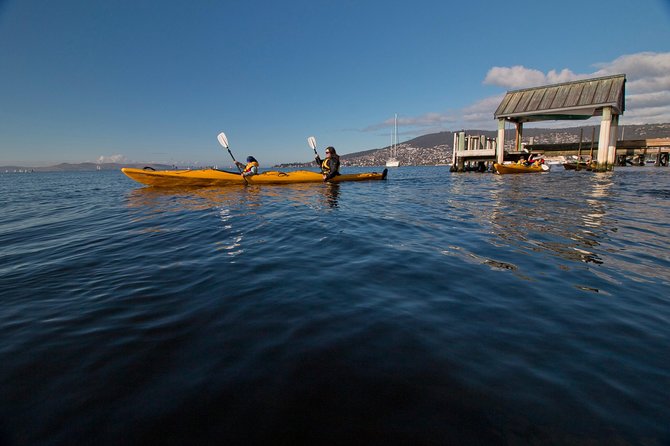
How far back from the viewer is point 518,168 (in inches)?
1032

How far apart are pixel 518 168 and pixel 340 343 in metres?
29.3

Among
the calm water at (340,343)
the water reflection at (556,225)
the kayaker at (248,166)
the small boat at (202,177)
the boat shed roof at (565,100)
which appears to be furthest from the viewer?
the boat shed roof at (565,100)

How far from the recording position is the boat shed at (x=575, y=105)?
24.0 metres

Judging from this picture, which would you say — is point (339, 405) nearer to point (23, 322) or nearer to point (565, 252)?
point (23, 322)

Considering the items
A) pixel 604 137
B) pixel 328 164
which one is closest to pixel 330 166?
pixel 328 164

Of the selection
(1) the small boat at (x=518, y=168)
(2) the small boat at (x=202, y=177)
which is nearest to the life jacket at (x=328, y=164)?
(2) the small boat at (x=202, y=177)

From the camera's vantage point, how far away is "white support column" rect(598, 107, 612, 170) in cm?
2372

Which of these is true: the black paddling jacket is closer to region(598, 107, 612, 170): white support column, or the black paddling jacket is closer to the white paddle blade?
the white paddle blade

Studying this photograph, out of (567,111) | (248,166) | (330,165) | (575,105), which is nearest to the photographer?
(248,166)

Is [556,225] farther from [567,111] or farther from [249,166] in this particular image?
[567,111]

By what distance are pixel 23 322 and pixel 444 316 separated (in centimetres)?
434

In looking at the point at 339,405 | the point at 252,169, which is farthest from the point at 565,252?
the point at 252,169

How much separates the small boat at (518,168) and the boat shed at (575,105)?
2.81 metres

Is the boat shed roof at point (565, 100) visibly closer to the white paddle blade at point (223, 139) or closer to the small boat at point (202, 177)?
the small boat at point (202, 177)
